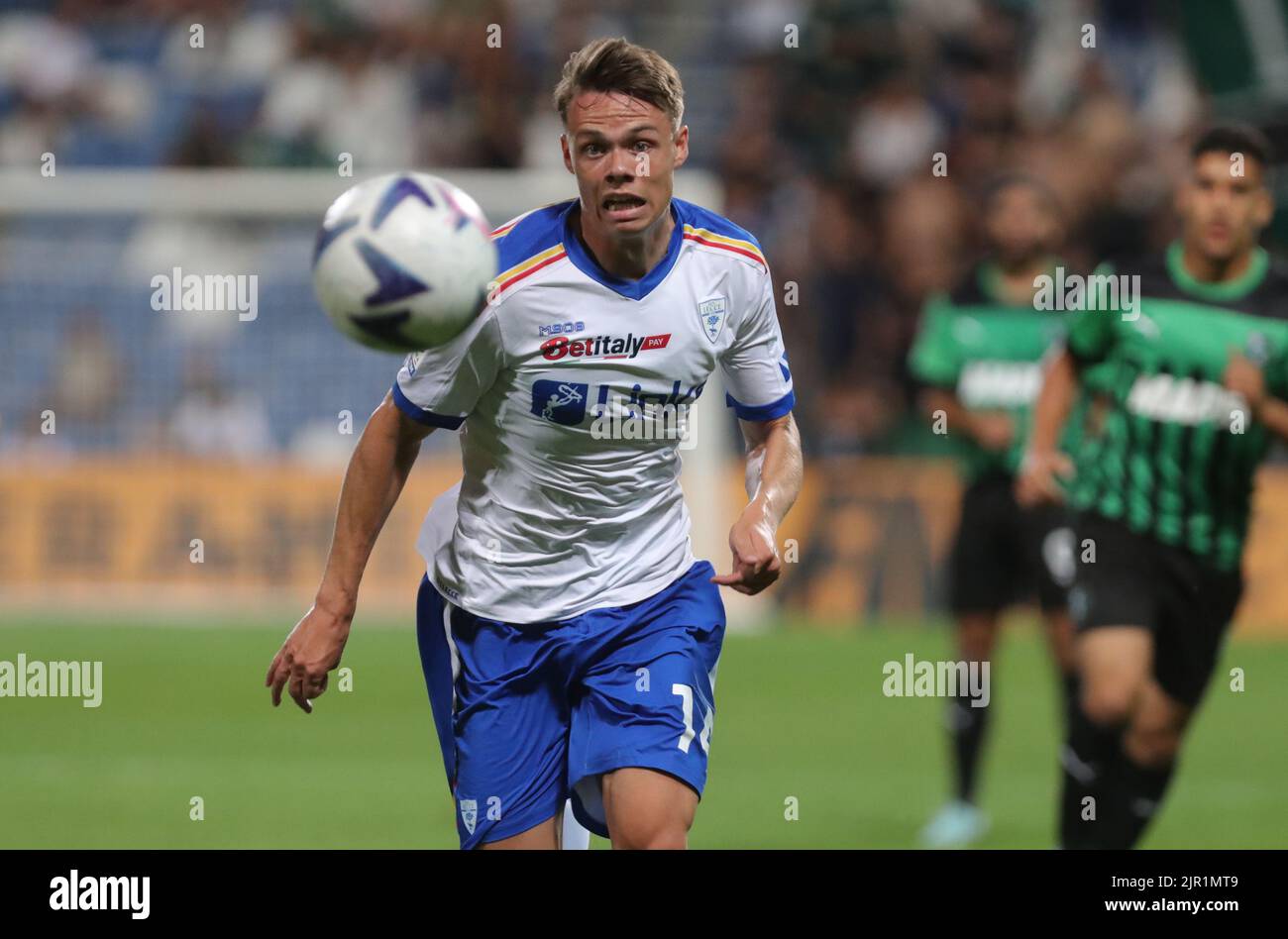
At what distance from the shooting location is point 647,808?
188 inches

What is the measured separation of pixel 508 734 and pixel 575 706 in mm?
188

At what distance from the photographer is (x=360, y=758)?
1020 cm

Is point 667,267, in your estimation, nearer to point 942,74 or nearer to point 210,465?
point 210,465

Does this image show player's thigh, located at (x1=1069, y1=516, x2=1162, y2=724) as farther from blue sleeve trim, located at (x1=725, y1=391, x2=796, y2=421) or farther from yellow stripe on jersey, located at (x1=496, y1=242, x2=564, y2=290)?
yellow stripe on jersey, located at (x1=496, y1=242, x2=564, y2=290)

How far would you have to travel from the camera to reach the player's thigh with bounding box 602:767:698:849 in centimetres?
476

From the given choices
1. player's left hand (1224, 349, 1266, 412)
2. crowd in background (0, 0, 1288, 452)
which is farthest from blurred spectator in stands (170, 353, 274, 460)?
player's left hand (1224, 349, 1266, 412)

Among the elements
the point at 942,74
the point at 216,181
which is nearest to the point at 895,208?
the point at 942,74

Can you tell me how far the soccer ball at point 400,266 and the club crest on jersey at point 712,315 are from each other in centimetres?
67

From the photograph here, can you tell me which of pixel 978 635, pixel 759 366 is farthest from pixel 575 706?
pixel 978 635

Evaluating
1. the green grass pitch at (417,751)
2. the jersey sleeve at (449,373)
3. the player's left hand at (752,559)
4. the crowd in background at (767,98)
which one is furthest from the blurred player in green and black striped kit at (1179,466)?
the crowd in background at (767,98)

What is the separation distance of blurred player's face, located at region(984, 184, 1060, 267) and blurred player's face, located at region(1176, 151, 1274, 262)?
8.03 ft

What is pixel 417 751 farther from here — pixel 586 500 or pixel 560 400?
pixel 560 400

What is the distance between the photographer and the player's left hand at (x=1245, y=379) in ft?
22.3
